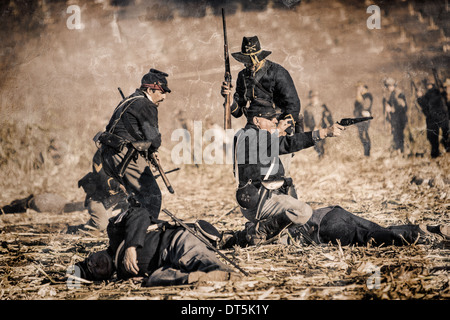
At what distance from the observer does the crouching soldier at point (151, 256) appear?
187 inches

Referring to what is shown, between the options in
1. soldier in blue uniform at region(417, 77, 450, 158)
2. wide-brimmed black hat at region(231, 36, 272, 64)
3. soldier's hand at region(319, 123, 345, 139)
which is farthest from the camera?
soldier in blue uniform at region(417, 77, 450, 158)

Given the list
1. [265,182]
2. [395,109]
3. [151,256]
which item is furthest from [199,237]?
[395,109]

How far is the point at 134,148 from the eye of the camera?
249 inches

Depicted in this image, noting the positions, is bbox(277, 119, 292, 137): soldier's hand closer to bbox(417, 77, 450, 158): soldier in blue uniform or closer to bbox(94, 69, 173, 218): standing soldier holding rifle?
bbox(94, 69, 173, 218): standing soldier holding rifle

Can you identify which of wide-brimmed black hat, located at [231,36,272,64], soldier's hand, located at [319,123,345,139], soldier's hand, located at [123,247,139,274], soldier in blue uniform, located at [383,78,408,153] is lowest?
soldier's hand, located at [123,247,139,274]

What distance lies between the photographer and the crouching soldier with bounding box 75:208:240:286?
187 inches

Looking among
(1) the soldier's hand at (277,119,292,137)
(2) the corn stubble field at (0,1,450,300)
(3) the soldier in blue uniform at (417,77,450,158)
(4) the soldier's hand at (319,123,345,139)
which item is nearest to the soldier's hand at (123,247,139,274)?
(4) the soldier's hand at (319,123,345,139)

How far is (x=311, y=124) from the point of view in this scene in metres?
9.50

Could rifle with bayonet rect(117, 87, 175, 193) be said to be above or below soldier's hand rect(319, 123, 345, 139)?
below

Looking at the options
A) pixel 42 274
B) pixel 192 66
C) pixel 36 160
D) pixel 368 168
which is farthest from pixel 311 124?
pixel 42 274

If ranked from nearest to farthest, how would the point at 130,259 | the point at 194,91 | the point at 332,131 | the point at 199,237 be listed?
1. the point at 130,259
2. the point at 199,237
3. the point at 332,131
4. the point at 194,91

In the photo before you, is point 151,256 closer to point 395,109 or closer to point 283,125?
point 283,125

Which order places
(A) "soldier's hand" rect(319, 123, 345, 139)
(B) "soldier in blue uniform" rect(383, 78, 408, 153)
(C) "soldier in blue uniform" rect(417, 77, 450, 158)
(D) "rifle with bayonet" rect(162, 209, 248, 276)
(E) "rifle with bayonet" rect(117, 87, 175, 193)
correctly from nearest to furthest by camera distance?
1. (D) "rifle with bayonet" rect(162, 209, 248, 276)
2. (A) "soldier's hand" rect(319, 123, 345, 139)
3. (E) "rifle with bayonet" rect(117, 87, 175, 193)
4. (C) "soldier in blue uniform" rect(417, 77, 450, 158)
5. (B) "soldier in blue uniform" rect(383, 78, 408, 153)

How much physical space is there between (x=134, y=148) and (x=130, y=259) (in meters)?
1.86
